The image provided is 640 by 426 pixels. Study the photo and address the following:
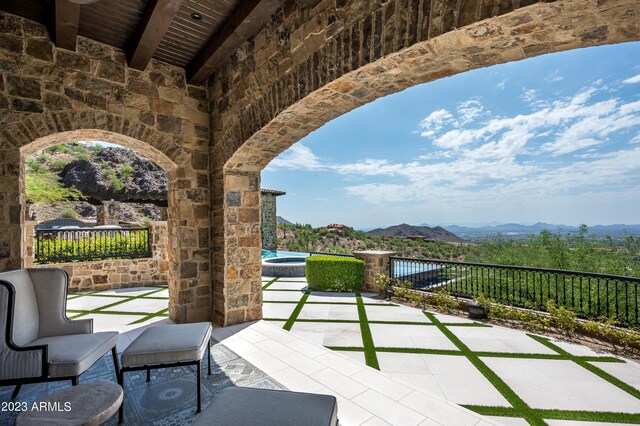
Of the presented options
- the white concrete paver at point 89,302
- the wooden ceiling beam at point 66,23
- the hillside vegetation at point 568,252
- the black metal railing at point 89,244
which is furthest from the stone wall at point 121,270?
the hillside vegetation at point 568,252

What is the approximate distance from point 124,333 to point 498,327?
15.9ft

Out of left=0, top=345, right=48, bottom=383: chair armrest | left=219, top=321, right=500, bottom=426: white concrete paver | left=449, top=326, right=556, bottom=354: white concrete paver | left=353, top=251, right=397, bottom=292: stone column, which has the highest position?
left=0, top=345, right=48, bottom=383: chair armrest

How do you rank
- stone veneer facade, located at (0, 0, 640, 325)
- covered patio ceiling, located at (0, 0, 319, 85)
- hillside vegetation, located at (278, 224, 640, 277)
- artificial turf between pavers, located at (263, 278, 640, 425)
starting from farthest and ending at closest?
hillside vegetation, located at (278, 224, 640, 277) → covered patio ceiling, located at (0, 0, 319, 85) → artificial turf between pavers, located at (263, 278, 640, 425) → stone veneer facade, located at (0, 0, 640, 325)

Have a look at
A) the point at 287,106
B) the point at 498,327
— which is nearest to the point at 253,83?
the point at 287,106

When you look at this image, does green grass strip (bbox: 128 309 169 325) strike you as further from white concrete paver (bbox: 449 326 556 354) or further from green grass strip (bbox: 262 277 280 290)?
white concrete paver (bbox: 449 326 556 354)

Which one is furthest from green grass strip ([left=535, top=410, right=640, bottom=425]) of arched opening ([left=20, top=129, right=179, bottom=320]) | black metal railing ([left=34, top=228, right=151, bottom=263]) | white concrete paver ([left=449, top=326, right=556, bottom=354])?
black metal railing ([left=34, top=228, right=151, bottom=263])

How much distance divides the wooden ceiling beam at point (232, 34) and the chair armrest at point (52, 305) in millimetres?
2553

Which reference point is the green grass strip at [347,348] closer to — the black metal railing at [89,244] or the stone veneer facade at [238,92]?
the stone veneer facade at [238,92]

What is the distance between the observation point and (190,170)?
3.75 m

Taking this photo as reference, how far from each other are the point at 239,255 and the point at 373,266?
3167mm

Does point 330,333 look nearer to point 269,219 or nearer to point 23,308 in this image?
point 23,308

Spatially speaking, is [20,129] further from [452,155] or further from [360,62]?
[452,155]

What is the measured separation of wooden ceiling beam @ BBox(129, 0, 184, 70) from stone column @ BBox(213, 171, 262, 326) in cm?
151

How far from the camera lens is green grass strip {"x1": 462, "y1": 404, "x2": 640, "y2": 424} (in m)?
1.94
